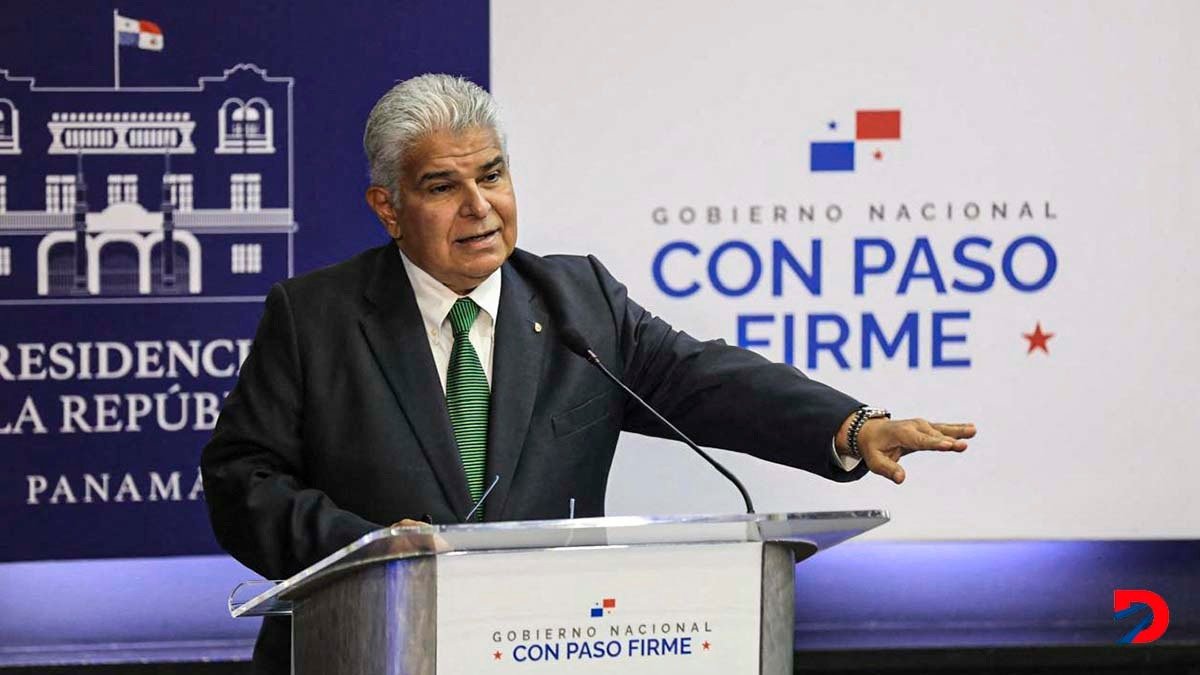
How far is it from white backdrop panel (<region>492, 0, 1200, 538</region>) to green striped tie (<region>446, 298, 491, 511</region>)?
1204 millimetres

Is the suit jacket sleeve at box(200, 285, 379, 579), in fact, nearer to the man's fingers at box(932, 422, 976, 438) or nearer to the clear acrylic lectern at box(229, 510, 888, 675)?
the clear acrylic lectern at box(229, 510, 888, 675)

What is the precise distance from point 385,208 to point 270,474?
53 cm

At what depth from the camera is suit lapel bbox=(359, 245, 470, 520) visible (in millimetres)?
2516

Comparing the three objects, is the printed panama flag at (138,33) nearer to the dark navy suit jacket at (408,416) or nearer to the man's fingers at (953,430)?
the dark navy suit jacket at (408,416)

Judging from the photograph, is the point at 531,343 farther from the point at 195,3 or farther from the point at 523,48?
the point at 195,3

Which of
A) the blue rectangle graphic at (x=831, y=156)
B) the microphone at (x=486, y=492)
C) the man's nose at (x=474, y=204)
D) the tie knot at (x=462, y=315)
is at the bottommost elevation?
the microphone at (x=486, y=492)

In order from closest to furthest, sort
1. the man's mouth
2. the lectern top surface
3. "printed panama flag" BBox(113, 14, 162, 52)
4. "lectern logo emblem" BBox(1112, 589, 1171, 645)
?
1. the lectern top surface
2. the man's mouth
3. "printed panama flag" BBox(113, 14, 162, 52)
4. "lectern logo emblem" BBox(1112, 589, 1171, 645)

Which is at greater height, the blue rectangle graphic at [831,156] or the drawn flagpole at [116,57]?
the drawn flagpole at [116,57]

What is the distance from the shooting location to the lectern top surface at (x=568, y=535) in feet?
5.79

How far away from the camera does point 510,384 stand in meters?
2.59

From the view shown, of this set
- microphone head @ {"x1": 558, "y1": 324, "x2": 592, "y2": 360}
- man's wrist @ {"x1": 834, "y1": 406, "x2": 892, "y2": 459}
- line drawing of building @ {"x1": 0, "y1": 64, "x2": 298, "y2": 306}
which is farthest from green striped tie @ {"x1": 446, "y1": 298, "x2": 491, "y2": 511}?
line drawing of building @ {"x1": 0, "y1": 64, "x2": 298, "y2": 306}

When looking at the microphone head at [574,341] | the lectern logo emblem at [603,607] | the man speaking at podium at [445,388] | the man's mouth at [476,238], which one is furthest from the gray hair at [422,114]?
the lectern logo emblem at [603,607]

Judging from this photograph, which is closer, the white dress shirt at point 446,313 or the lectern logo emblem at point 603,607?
the lectern logo emblem at point 603,607

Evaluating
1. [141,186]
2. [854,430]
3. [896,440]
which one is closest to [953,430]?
[896,440]
